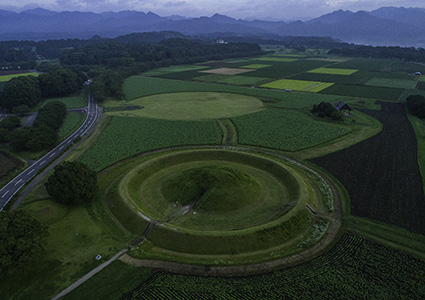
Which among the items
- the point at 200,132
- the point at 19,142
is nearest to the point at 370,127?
the point at 200,132

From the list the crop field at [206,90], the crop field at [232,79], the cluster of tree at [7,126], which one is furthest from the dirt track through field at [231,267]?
the crop field at [232,79]

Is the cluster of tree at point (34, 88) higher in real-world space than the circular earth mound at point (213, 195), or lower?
higher

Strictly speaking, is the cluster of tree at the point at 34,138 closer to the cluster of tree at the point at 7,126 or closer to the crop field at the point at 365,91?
the cluster of tree at the point at 7,126

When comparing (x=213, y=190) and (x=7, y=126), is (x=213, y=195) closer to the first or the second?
(x=213, y=190)

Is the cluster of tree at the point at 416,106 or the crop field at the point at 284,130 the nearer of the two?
the crop field at the point at 284,130

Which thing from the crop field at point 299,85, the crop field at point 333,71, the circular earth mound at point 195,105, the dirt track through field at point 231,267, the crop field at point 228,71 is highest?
the crop field at point 333,71

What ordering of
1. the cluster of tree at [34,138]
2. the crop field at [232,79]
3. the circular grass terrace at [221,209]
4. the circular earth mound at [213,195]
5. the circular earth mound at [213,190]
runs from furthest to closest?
the crop field at [232,79] < the cluster of tree at [34,138] < the circular earth mound at [213,190] < the circular earth mound at [213,195] < the circular grass terrace at [221,209]

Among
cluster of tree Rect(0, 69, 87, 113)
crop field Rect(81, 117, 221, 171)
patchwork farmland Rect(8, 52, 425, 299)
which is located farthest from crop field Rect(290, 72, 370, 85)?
cluster of tree Rect(0, 69, 87, 113)
